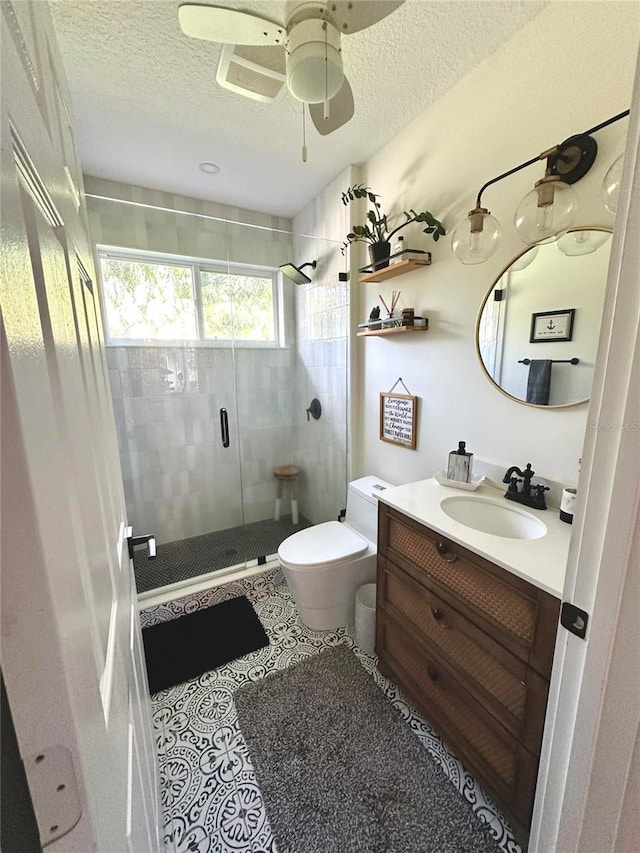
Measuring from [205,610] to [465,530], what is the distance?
168 cm

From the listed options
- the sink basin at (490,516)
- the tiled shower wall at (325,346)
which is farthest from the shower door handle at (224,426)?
the sink basin at (490,516)

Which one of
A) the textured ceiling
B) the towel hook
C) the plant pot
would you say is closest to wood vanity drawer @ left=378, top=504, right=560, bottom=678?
the plant pot

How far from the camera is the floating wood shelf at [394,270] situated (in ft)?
5.50

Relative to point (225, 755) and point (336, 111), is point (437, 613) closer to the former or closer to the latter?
point (225, 755)

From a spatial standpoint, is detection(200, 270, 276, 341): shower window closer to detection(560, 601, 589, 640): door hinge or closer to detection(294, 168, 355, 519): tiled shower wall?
detection(294, 168, 355, 519): tiled shower wall

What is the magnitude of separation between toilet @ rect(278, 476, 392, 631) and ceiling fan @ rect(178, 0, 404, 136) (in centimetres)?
159

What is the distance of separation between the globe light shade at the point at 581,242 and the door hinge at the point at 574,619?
1158 mm

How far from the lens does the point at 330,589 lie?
5.87 feet

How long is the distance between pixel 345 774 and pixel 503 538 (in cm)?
103

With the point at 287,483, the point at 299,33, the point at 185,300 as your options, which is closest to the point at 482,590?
the point at 299,33

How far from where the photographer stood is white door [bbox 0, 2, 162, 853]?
28 centimetres

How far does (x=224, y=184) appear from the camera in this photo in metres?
2.26

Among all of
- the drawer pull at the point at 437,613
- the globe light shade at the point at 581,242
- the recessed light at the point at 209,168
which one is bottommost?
the drawer pull at the point at 437,613

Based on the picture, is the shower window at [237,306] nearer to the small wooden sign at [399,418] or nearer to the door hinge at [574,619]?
the small wooden sign at [399,418]
